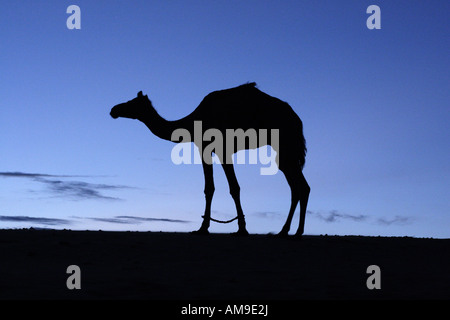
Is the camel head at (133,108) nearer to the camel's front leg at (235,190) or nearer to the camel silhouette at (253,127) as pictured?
the camel silhouette at (253,127)

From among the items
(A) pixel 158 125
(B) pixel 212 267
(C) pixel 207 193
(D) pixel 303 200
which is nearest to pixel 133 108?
(A) pixel 158 125

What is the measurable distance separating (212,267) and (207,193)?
17.1 ft

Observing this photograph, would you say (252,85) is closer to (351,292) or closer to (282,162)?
(282,162)

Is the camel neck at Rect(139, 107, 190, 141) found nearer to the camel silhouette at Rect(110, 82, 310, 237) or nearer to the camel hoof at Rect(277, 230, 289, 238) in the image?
the camel silhouette at Rect(110, 82, 310, 237)

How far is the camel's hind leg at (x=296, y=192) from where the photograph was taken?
15.8 meters

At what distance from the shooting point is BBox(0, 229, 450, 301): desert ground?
8.96m

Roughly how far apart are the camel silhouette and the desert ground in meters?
1.10

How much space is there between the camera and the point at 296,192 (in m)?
16.2

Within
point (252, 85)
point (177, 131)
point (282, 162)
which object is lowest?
point (282, 162)

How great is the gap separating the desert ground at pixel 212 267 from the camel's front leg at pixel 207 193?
0.72 m

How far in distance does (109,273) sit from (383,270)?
5.03 meters
